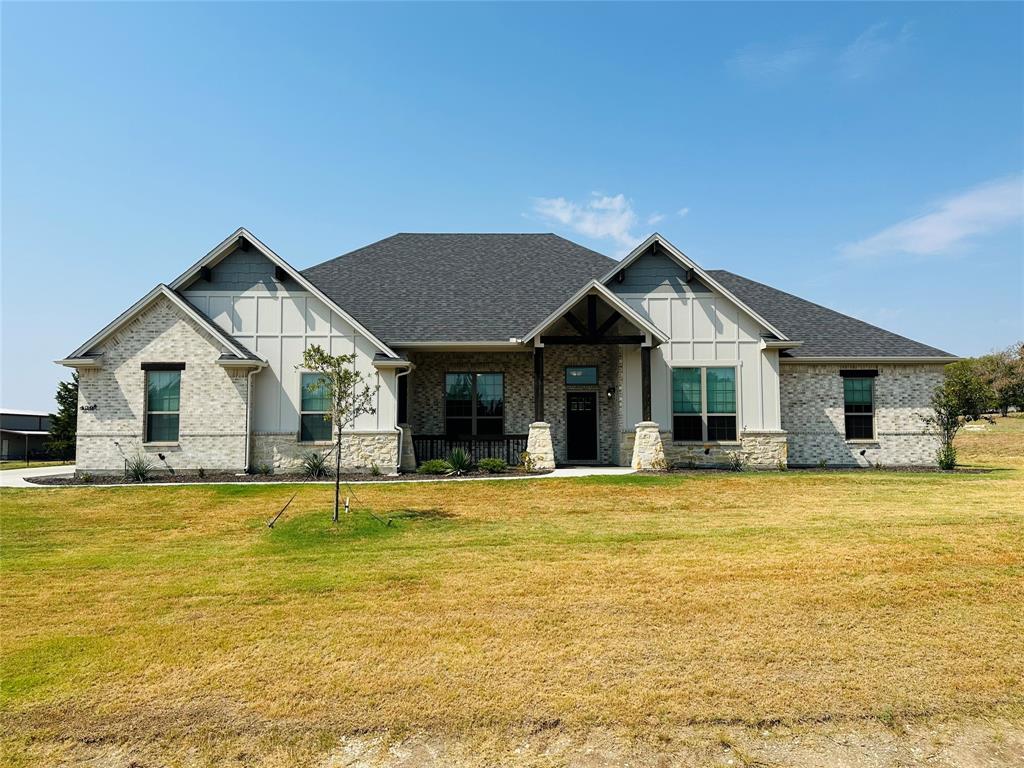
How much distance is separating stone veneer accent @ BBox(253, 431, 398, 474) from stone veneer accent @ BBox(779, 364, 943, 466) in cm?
1321

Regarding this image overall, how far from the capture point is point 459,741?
3988 mm

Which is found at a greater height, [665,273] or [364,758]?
[665,273]

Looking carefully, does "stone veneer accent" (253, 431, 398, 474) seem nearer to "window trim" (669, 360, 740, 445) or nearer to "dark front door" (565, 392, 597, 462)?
"dark front door" (565, 392, 597, 462)

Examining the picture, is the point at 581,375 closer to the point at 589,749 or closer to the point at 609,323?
the point at 609,323

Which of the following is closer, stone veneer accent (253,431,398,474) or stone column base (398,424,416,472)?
stone veneer accent (253,431,398,474)

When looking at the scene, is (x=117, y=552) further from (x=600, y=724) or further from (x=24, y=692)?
(x=600, y=724)

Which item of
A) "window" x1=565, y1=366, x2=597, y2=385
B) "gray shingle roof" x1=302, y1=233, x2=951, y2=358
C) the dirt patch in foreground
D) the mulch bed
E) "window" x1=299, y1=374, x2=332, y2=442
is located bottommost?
the dirt patch in foreground

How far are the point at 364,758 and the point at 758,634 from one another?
380 centimetres

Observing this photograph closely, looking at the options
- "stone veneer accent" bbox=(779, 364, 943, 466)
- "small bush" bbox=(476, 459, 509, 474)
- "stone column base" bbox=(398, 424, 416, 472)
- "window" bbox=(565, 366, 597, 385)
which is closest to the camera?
"small bush" bbox=(476, 459, 509, 474)

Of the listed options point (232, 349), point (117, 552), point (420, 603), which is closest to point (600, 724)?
point (420, 603)

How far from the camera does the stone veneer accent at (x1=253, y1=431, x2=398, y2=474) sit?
17.5 meters

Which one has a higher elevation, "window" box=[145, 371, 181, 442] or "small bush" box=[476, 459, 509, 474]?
"window" box=[145, 371, 181, 442]

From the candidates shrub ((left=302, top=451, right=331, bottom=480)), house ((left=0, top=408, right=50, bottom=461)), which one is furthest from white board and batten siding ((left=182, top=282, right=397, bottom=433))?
house ((left=0, top=408, right=50, bottom=461))

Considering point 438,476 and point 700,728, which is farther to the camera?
point 438,476
